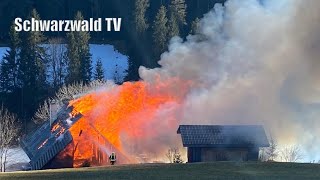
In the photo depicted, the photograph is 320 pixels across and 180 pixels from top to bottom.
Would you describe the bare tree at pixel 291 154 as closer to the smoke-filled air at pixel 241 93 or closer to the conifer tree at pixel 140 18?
the smoke-filled air at pixel 241 93

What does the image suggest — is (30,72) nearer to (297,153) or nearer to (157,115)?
(157,115)

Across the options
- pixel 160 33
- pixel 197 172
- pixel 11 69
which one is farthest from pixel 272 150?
pixel 11 69

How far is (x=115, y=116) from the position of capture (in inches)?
2039

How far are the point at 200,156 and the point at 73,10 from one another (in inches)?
2348

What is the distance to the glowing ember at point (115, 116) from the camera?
154ft

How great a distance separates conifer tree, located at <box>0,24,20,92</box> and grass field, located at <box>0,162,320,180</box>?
45.2 metres

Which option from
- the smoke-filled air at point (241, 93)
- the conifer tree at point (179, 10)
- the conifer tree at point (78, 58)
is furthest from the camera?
the conifer tree at point (179, 10)

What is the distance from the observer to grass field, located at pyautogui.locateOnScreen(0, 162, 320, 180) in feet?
107

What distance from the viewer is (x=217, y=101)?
52156mm

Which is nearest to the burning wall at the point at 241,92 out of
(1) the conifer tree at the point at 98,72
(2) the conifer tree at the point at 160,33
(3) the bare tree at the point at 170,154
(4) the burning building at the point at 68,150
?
(3) the bare tree at the point at 170,154

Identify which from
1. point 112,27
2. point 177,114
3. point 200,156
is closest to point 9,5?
point 112,27

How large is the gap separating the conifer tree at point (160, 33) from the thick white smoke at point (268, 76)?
29.2 m

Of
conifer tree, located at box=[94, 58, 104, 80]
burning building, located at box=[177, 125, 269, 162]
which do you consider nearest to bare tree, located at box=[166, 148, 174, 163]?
burning building, located at box=[177, 125, 269, 162]

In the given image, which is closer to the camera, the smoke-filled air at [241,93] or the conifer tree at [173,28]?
the smoke-filled air at [241,93]
